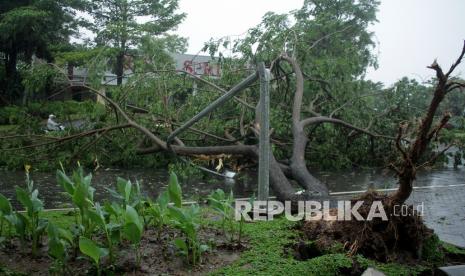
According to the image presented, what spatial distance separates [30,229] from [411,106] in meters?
6.91

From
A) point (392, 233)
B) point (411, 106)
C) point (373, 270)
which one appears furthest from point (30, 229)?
point (411, 106)

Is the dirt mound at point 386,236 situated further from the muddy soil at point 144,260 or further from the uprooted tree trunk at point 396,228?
the muddy soil at point 144,260

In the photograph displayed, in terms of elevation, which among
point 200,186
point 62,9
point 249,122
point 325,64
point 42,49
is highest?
point 62,9

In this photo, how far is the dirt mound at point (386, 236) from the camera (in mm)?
2930

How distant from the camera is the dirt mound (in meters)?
2.93

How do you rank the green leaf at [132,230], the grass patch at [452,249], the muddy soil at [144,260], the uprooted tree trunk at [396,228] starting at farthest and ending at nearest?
the grass patch at [452,249] < the uprooted tree trunk at [396,228] < the muddy soil at [144,260] < the green leaf at [132,230]

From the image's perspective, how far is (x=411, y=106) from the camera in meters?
8.02

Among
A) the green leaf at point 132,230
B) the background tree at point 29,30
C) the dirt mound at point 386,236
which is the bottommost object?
the dirt mound at point 386,236

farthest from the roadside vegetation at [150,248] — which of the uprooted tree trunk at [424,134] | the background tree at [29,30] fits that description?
the background tree at [29,30]

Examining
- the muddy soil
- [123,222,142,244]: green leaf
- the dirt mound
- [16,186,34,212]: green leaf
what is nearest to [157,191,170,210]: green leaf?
the muddy soil

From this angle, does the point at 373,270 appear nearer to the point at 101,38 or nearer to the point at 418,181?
the point at 418,181

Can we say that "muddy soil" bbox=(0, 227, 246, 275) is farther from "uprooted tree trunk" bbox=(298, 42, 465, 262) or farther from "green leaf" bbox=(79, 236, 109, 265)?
"uprooted tree trunk" bbox=(298, 42, 465, 262)

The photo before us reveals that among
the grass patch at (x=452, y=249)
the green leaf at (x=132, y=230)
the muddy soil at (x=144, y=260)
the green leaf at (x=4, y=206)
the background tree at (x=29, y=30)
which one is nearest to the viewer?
the green leaf at (x=132, y=230)

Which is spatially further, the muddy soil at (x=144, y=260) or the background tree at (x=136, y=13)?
the background tree at (x=136, y=13)
